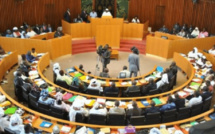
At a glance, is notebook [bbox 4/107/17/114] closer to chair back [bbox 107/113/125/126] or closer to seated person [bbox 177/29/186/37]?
chair back [bbox 107/113/125/126]

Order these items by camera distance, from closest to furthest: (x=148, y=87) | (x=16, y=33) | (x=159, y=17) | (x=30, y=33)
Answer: (x=148, y=87) → (x=16, y=33) → (x=30, y=33) → (x=159, y=17)

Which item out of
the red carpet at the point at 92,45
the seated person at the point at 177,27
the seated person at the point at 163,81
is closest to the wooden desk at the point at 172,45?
the red carpet at the point at 92,45

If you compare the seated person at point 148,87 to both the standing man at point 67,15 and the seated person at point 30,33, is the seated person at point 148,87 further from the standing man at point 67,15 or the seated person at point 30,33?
the standing man at point 67,15

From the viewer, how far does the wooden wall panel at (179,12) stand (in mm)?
16656

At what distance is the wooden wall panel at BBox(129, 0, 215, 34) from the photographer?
54.6ft

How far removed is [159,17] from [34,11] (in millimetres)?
8387

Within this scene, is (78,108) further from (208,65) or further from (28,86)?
(208,65)

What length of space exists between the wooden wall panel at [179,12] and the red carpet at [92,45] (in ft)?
9.62

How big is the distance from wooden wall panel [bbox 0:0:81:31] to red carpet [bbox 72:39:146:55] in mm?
2928

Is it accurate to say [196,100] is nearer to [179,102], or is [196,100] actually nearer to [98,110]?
[179,102]

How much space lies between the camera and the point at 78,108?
7.93 meters

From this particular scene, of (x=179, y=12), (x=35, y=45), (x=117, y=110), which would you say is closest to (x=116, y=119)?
(x=117, y=110)

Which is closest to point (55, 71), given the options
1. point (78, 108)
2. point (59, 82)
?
point (59, 82)

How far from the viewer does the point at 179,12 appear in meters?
18.1
